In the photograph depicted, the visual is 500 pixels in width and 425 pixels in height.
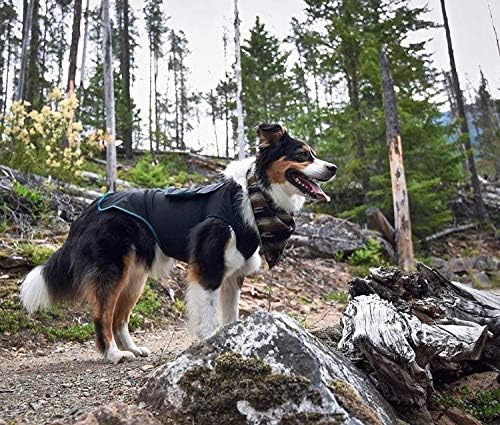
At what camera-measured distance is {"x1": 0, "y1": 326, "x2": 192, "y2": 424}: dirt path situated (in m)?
2.53

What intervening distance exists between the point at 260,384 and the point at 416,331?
1.37 m

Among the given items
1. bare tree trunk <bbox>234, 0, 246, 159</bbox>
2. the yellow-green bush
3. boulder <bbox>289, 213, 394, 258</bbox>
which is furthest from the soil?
bare tree trunk <bbox>234, 0, 246, 159</bbox>

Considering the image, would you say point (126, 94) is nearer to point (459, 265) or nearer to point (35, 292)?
point (459, 265)

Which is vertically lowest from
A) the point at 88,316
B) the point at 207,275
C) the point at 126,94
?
the point at 88,316

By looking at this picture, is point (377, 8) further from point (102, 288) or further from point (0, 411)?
point (0, 411)

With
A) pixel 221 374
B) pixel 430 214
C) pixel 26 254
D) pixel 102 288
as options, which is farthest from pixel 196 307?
pixel 430 214

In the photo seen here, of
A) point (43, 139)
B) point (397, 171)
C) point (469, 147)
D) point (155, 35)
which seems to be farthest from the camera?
point (155, 35)

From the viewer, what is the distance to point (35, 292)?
4.33m

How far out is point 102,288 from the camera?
13.3 ft

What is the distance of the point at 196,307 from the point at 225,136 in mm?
39223

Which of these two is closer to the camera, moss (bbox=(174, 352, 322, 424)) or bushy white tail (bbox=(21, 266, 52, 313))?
moss (bbox=(174, 352, 322, 424))

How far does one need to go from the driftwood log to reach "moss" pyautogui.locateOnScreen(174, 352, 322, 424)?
0.80 m

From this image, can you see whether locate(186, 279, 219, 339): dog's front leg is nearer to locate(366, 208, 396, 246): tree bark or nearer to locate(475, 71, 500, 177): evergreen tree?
locate(366, 208, 396, 246): tree bark

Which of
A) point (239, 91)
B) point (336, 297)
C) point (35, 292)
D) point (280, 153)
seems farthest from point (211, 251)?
point (239, 91)
